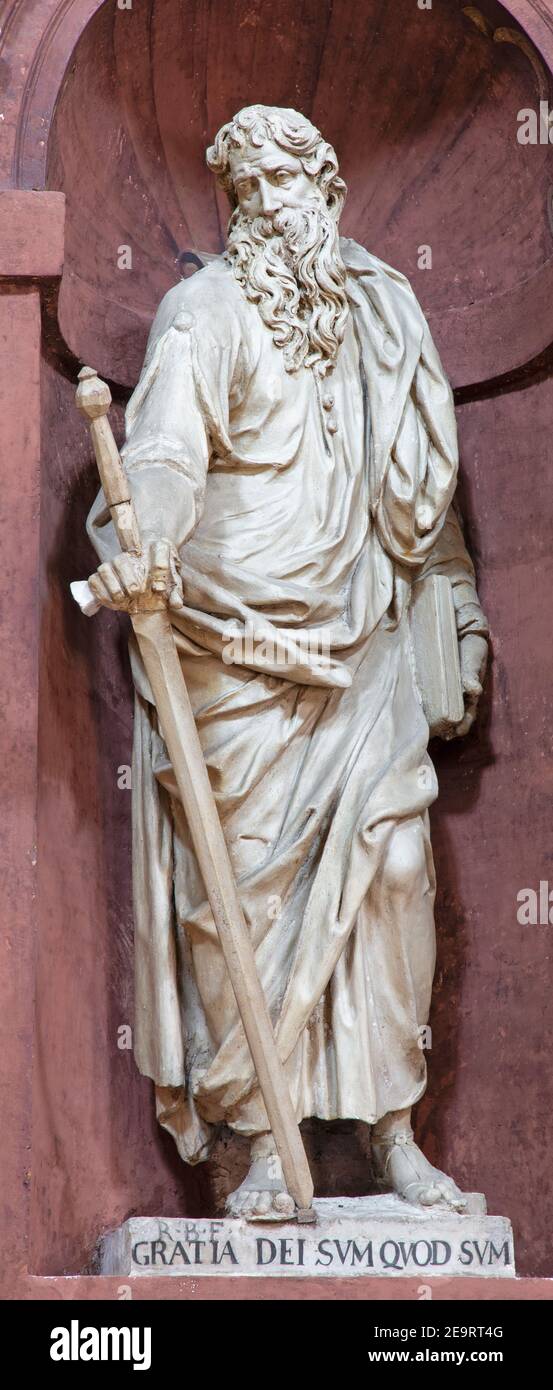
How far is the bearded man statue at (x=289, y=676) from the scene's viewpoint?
5.00 m

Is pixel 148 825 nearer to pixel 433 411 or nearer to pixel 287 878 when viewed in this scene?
pixel 287 878

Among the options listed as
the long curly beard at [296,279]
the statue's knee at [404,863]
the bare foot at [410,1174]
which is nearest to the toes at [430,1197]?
the bare foot at [410,1174]

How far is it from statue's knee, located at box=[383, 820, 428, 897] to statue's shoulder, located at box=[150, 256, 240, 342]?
3.81 ft

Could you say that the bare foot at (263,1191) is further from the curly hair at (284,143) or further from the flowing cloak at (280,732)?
the curly hair at (284,143)

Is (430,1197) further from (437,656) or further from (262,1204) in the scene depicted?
(437,656)

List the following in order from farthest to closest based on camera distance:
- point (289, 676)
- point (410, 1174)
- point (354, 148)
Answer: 1. point (354, 148)
2. point (289, 676)
3. point (410, 1174)

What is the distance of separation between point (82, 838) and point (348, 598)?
79 cm

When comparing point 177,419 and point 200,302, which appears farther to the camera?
point 200,302

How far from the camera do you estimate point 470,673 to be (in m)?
5.55

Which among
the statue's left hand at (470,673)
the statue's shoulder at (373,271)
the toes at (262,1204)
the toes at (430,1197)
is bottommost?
the toes at (430,1197)

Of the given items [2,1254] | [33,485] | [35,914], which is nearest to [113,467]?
[33,485]

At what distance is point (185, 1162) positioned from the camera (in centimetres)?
533

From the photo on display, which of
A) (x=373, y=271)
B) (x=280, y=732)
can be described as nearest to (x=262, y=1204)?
(x=280, y=732)

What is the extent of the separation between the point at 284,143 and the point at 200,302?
17.7 inches
